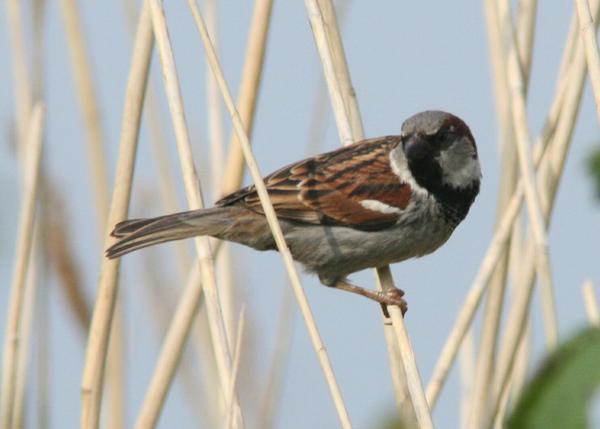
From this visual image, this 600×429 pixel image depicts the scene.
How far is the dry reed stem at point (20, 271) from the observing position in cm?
232

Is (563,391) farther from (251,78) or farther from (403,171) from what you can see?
(403,171)

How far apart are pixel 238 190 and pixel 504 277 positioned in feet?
2.48

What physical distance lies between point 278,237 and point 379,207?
867 millimetres

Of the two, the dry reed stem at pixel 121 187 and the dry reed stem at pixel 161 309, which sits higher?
the dry reed stem at pixel 121 187

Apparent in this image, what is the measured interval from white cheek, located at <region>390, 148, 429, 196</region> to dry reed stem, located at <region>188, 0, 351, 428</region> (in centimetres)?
88

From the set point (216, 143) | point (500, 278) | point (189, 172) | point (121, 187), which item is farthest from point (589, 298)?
point (216, 143)

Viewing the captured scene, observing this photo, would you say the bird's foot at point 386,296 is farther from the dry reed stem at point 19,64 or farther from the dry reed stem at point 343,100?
the dry reed stem at point 19,64

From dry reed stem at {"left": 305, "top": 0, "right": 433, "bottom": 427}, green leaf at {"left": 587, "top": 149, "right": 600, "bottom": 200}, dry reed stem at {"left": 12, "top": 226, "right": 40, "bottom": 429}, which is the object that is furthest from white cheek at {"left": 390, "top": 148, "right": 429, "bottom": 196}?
green leaf at {"left": 587, "top": 149, "right": 600, "bottom": 200}

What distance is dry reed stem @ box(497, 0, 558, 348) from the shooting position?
1.97 metres

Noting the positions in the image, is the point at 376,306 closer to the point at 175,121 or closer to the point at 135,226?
the point at 135,226

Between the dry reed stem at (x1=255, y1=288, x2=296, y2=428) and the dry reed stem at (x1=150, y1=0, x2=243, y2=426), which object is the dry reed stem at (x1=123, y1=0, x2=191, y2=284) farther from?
the dry reed stem at (x1=150, y1=0, x2=243, y2=426)

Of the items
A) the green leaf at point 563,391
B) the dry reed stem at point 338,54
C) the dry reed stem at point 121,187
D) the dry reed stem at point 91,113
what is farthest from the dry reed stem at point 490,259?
the green leaf at point 563,391

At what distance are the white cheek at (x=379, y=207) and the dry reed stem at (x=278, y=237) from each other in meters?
0.83

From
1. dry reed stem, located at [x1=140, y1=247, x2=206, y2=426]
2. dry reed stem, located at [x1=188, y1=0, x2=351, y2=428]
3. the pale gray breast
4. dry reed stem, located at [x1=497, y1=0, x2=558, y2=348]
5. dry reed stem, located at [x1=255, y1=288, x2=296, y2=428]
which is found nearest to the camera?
dry reed stem, located at [x1=188, y1=0, x2=351, y2=428]
